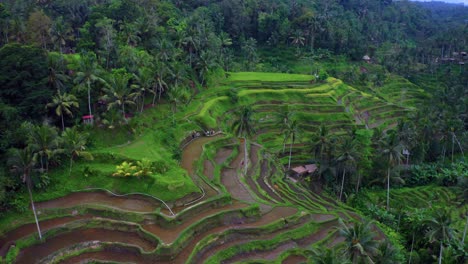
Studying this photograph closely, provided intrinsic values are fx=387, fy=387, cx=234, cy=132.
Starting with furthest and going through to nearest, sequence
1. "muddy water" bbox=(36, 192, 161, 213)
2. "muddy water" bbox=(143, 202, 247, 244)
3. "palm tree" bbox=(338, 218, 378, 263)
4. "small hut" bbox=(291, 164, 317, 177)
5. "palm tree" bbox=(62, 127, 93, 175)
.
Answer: "small hut" bbox=(291, 164, 317, 177) < "palm tree" bbox=(62, 127, 93, 175) < "muddy water" bbox=(36, 192, 161, 213) < "muddy water" bbox=(143, 202, 247, 244) < "palm tree" bbox=(338, 218, 378, 263)

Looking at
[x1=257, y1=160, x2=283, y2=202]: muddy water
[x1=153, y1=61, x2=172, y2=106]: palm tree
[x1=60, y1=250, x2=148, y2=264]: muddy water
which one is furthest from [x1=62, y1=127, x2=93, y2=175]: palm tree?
[x1=257, y1=160, x2=283, y2=202]: muddy water

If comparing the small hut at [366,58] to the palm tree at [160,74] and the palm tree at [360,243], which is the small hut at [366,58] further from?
the palm tree at [360,243]

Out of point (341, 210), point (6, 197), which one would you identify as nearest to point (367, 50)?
point (341, 210)

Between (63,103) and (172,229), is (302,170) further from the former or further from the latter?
(63,103)

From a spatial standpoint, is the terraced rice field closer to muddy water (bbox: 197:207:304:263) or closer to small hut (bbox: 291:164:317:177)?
muddy water (bbox: 197:207:304:263)

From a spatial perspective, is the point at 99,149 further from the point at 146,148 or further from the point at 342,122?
the point at 342,122

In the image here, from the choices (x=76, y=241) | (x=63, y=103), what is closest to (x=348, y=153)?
(x=76, y=241)
